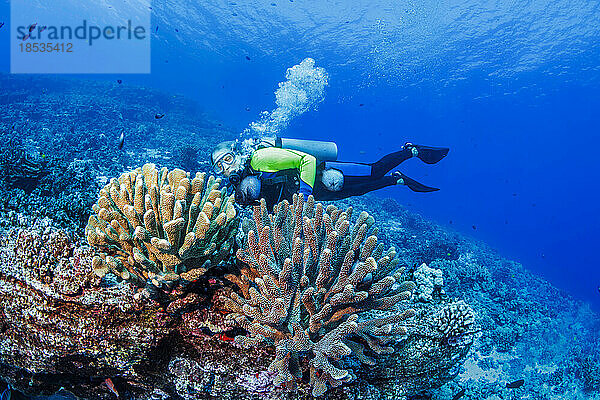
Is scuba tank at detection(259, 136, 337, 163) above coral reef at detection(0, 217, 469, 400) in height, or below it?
above

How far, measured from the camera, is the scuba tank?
655 centimetres

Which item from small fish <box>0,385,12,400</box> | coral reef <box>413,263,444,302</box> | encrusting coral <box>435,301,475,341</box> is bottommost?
small fish <box>0,385,12,400</box>

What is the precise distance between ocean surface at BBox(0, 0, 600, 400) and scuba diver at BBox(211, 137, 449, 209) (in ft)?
33.3

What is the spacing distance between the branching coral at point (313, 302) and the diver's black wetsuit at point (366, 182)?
3767 millimetres

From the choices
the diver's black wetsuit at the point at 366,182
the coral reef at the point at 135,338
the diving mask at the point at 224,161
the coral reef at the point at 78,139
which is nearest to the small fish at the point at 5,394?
the coral reef at the point at 135,338

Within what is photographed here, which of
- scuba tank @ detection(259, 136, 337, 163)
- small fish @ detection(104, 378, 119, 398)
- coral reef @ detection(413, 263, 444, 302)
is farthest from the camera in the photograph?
scuba tank @ detection(259, 136, 337, 163)

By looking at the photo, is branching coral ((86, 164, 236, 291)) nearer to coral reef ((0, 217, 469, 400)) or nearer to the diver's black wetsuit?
coral reef ((0, 217, 469, 400))

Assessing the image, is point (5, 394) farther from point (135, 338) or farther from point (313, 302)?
point (313, 302)

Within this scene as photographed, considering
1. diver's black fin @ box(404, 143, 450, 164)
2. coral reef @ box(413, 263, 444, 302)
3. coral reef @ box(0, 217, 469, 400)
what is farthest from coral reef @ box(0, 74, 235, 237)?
diver's black fin @ box(404, 143, 450, 164)

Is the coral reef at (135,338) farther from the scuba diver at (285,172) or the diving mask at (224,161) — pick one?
the diving mask at (224,161)

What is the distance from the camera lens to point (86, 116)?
68.1 ft

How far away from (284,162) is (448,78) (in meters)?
58.8

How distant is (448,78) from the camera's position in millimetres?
53312

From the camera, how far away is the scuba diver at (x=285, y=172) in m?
4.93
